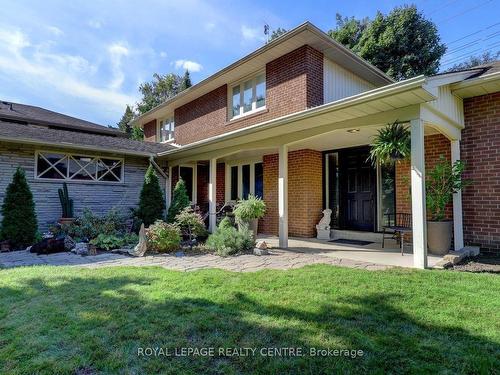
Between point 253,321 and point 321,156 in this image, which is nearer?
point 253,321

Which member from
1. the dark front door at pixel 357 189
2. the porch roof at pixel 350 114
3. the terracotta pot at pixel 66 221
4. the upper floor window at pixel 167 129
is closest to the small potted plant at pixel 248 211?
the porch roof at pixel 350 114

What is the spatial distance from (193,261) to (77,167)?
6.39m

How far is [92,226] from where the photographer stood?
8.54m

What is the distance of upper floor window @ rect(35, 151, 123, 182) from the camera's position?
9.21 metres

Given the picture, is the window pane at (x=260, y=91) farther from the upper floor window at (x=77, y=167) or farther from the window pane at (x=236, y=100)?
the upper floor window at (x=77, y=167)

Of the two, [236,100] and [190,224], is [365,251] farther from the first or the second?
[236,100]

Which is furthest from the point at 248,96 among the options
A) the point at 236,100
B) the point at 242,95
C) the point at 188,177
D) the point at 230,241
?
the point at 230,241

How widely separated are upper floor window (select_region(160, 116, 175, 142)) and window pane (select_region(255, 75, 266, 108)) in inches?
248

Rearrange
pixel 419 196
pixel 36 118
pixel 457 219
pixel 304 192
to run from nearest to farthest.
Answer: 1. pixel 419 196
2. pixel 457 219
3. pixel 304 192
4. pixel 36 118

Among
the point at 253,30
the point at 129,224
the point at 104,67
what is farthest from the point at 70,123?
the point at 253,30

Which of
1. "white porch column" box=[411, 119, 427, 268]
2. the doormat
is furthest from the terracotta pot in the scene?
"white porch column" box=[411, 119, 427, 268]

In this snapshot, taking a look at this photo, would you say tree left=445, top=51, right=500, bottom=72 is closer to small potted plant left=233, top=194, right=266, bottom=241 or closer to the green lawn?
small potted plant left=233, top=194, right=266, bottom=241

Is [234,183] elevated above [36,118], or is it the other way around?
[36,118]

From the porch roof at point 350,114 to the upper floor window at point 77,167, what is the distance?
4.80m
